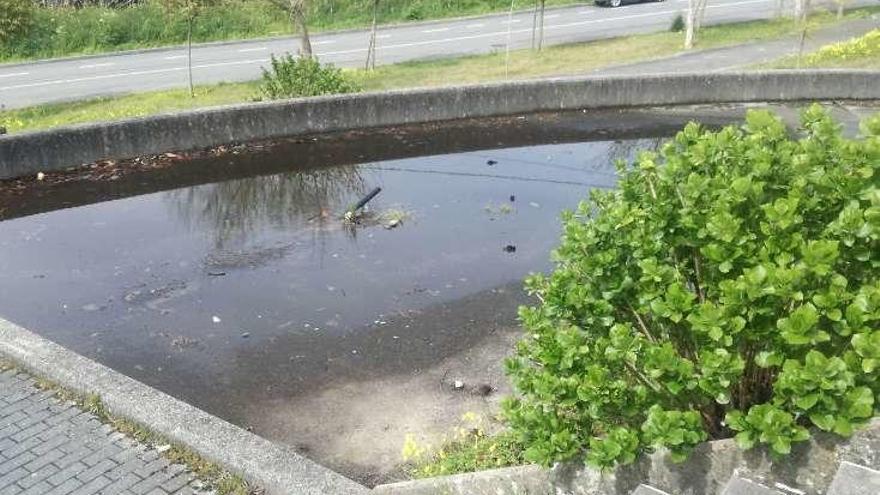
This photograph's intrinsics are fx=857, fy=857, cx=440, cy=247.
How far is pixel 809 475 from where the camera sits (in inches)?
147

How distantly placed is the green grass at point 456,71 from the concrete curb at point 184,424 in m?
10.4

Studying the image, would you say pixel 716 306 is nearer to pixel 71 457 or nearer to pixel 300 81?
pixel 71 457

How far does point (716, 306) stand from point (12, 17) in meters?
17.0

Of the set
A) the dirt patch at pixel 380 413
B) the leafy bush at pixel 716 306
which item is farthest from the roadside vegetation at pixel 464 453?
the leafy bush at pixel 716 306

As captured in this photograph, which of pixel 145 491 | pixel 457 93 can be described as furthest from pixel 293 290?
pixel 457 93

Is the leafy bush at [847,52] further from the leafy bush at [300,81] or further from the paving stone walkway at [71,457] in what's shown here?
the paving stone walkway at [71,457]

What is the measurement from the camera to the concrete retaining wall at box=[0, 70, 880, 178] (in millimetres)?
12383

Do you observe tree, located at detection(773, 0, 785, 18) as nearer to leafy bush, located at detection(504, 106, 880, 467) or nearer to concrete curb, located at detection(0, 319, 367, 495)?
leafy bush, located at detection(504, 106, 880, 467)

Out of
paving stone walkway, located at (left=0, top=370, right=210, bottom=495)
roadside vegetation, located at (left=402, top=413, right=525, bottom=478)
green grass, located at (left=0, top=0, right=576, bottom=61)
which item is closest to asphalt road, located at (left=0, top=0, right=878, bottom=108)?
green grass, located at (left=0, top=0, right=576, bottom=61)

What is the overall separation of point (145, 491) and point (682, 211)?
135 inches

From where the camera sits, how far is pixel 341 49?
26.6 metres

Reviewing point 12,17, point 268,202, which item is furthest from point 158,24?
point 268,202

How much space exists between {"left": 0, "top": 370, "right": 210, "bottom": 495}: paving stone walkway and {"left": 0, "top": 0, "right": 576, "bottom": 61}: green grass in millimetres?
21180

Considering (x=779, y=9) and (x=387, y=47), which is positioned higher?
(x=779, y=9)
